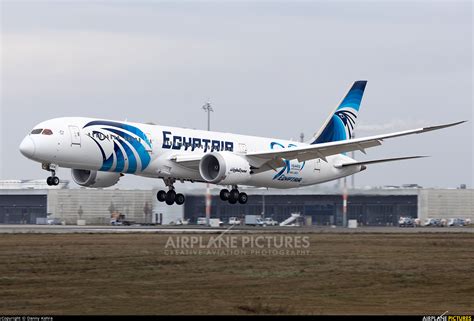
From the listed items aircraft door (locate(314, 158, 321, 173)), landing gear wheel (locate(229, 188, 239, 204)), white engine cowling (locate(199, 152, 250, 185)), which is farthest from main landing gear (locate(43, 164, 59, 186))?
aircraft door (locate(314, 158, 321, 173))

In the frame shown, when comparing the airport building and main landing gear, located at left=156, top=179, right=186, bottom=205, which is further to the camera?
the airport building

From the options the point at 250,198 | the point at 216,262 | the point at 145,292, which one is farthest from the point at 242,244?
the point at 250,198

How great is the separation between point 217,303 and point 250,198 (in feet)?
253

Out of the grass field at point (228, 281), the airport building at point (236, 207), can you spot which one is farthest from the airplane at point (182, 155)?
the airport building at point (236, 207)

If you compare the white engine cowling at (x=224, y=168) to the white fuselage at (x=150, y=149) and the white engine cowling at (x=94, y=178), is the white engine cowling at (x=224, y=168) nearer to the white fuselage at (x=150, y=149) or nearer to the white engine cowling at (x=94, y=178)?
the white fuselage at (x=150, y=149)

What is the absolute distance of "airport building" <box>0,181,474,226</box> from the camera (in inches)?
3393

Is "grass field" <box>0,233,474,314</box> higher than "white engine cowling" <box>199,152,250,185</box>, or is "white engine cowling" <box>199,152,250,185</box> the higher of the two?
"white engine cowling" <box>199,152,250,185</box>

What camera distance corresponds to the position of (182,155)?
2135 inches

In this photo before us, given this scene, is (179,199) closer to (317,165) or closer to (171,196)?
(171,196)

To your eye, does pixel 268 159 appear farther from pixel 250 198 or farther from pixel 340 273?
pixel 250 198

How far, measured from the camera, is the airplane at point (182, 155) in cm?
4925

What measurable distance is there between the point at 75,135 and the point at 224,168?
8961 millimetres

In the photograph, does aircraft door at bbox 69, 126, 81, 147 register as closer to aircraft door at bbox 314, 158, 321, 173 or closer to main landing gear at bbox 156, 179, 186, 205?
main landing gear at bbox 156, 179, 186, 205

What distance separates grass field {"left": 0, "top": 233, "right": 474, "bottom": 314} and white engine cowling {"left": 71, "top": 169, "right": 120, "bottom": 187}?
15482mm
